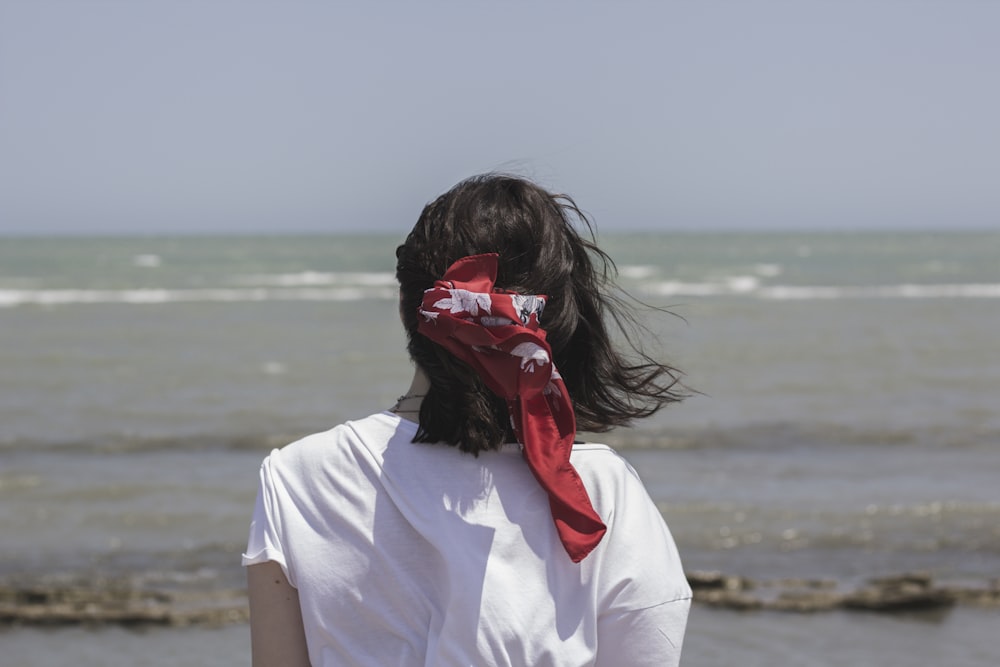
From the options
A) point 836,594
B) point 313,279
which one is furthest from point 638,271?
point 836,594

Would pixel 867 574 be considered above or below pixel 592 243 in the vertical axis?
below

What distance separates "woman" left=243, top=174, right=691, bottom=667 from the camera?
1.27 meters

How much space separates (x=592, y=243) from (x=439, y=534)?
0.46 m

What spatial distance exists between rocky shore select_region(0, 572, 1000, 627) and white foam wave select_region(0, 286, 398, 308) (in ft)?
65.0

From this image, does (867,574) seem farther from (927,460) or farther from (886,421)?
(886,421)

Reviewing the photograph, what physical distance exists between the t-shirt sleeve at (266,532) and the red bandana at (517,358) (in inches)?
11.2

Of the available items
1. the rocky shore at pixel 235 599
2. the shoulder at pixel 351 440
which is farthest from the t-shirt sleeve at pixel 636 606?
the rocky shore at pixel 235 599

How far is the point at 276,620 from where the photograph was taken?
1.33 m

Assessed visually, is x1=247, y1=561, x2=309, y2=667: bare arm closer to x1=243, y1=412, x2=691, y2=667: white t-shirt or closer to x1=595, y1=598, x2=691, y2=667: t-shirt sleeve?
x1=243, y1=412, x2=691, y2=667: white t-shirt

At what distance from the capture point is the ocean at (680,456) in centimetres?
464


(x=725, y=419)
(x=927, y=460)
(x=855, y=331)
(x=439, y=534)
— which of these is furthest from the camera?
(x=855, y=331)

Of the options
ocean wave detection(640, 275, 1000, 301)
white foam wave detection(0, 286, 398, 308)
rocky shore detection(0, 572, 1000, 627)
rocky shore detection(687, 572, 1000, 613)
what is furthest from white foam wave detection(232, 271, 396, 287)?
rocky shore detection(687, 572, 1000, 613)

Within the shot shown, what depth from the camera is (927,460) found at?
7.94m

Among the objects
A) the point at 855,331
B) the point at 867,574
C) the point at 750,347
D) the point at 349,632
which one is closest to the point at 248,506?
the point at 867,574
